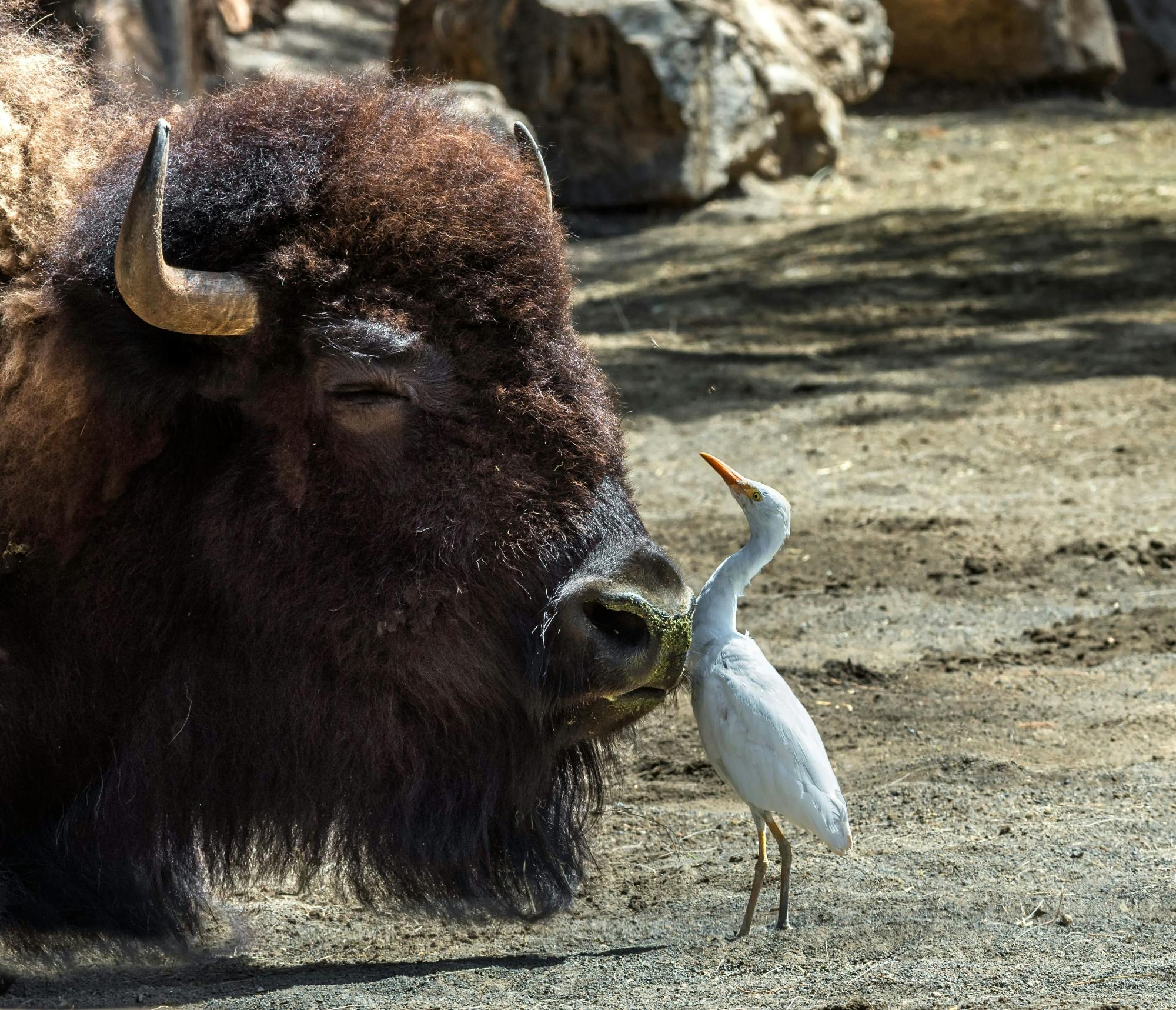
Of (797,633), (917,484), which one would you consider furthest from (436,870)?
(917,484)

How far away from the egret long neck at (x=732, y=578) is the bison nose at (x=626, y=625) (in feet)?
1.80

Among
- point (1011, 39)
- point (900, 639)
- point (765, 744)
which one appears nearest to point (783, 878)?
point (765, 744)

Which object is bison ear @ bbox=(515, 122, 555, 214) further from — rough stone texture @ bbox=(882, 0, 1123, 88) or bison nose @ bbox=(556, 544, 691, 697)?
rough stone texture @ bbox=(882, 0, 1123, 88)

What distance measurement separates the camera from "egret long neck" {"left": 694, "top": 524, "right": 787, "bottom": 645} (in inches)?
138

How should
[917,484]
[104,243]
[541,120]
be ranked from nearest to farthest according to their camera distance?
1. [104,243]
2. [917,484]
3. [541,120]

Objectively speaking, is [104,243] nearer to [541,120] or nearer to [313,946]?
[313,946]

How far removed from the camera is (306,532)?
305cm

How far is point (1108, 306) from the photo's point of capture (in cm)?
911

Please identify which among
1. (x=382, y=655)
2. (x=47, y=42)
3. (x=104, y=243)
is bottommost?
(x=382, y=655)

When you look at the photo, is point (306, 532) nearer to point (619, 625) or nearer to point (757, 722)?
point (619, 625)

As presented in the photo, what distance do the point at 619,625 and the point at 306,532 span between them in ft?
2.09

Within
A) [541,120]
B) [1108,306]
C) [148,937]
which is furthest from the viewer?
[541,120]

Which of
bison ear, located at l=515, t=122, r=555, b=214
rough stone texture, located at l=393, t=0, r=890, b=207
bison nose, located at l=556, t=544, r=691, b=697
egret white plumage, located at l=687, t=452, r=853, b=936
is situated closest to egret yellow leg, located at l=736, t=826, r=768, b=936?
egret white plumage, located at l=687, t=452, r=853, b=936

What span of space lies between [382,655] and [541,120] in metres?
9.11
